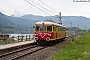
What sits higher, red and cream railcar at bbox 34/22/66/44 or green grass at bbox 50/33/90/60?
red and cream railcar at bbox 34/22/66/44

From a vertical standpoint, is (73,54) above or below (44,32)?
below

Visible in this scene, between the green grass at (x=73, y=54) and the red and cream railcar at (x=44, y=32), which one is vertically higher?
the red and cream railcar at (x=44, y=32)

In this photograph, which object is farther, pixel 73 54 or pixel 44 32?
pixel 44 32

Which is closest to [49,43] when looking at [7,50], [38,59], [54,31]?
[54,31]

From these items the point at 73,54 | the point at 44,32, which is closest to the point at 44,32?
the point at 44,32

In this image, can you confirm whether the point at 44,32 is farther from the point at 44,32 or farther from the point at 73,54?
the point at 73,54

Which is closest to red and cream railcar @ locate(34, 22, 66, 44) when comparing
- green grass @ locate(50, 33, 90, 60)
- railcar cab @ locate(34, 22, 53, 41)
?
railcar cab @ locate(34, 22, 53, 41)

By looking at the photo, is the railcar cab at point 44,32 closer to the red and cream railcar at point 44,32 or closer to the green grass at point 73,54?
the red and cream railcar at point 44,32

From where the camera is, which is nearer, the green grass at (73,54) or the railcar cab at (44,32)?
the green grass at (73,54)

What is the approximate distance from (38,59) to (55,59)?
1177mm

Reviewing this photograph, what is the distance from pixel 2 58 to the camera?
580 inches

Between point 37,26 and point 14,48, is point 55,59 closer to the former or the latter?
point 14,48

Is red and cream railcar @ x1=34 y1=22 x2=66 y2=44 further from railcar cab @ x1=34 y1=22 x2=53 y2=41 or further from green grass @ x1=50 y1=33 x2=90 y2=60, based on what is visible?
green grass @ x1=50 y1=33 x2=90 y2=60

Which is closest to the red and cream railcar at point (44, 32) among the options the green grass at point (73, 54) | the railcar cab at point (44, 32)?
the railcar cab at point (44, 32)
